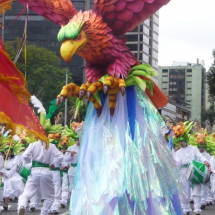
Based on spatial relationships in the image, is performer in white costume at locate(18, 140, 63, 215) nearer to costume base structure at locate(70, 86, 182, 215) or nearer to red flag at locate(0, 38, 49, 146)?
costume base structure at locate(70, 86, 182, 215)

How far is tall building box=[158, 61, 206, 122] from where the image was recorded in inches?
5463

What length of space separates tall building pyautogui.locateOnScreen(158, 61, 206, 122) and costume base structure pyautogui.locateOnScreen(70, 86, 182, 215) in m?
128

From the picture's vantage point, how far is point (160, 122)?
7.62 meters

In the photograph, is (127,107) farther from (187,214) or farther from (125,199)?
(187,214)

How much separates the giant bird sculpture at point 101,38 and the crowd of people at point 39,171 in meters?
1.30

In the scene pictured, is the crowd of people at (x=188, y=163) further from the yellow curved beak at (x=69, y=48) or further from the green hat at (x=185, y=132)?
the yellow curved beak at (x=69, y=48)

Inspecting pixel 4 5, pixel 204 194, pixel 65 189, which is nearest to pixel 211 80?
pixel 204 194

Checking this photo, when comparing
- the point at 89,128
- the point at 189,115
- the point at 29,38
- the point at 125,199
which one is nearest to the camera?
the point at 125,199

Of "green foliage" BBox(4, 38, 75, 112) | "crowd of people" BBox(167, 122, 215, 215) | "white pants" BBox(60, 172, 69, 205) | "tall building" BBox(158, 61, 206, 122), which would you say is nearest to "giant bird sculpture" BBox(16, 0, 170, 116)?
"crowd of people" BBox(167, 122, 215, 215)

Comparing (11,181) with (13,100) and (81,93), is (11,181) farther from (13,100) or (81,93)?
(13,100)

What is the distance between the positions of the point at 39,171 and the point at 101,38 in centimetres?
442

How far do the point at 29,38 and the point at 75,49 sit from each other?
6578cm

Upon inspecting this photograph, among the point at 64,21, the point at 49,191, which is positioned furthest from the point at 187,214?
the point at 64,21

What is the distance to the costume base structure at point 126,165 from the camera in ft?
22.8
